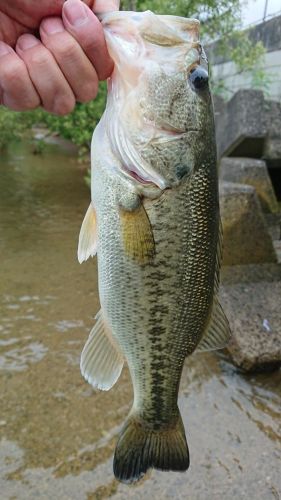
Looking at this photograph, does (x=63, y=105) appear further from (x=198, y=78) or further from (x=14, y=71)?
(x=198, y=78)

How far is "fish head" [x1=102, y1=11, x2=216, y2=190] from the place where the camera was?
168cm

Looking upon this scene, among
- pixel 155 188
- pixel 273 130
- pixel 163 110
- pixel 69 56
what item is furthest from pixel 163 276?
pixel 273 130

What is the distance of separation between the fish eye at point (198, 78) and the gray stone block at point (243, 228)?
3384 millimetres

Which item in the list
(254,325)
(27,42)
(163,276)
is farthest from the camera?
(254,325)

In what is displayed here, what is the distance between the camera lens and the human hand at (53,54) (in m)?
1.59

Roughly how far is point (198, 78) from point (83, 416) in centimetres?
282

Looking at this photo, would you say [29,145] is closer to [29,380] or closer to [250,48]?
[250,48]

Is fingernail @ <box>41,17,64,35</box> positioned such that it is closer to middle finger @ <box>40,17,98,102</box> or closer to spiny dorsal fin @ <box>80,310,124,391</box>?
middle finger @ <box>40,17,98,102</box>

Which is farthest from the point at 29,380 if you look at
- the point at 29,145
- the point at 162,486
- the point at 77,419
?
the point at 29,145

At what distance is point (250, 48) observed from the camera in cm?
847

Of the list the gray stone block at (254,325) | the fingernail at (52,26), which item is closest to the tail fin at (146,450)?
the fingernail at (52,26)

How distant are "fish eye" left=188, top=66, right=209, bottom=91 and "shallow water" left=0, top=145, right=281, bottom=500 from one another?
2.51m

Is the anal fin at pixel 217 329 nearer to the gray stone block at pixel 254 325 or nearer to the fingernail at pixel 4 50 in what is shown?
the fingernail at pixel 4 50

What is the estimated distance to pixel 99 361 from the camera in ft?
6.39
